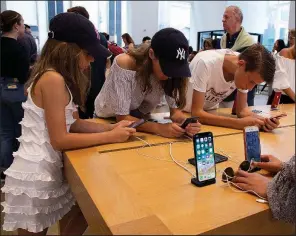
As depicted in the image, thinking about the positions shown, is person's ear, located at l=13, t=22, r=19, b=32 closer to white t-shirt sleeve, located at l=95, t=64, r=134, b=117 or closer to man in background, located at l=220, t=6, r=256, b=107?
white t-shirt sleeve, located at l=95, t=64, r=134, b=117

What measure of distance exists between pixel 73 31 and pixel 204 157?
0.65 meters

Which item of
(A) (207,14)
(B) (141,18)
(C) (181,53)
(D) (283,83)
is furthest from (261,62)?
(A) (207,14)

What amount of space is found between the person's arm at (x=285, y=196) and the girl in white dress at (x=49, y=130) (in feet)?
2.18

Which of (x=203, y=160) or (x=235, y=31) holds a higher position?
(x=235, y=31)

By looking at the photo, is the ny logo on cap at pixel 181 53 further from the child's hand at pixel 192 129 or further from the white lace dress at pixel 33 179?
the white lace dress at pixel 33 179

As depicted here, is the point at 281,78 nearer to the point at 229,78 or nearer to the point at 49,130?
the point at 229,78

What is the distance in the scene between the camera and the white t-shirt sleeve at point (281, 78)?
7.61ft

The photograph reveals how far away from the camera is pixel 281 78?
7.76ft

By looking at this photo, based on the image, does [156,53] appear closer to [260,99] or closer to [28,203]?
[28,203]

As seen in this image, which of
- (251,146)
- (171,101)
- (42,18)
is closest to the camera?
(251,146)

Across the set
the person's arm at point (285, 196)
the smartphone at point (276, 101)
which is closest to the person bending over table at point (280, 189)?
the person's arm at point (285, 196)

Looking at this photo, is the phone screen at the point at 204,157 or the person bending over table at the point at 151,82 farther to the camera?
the person bending over table at the point at 151,82

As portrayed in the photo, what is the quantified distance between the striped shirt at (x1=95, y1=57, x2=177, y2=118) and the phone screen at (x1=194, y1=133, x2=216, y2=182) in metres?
0.59

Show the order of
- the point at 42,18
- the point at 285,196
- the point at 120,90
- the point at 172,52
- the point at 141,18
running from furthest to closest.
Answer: the point at 141,18 < the point at 42,18 < the point at 120,90 < the point at 172,52 < the point at 285,196
